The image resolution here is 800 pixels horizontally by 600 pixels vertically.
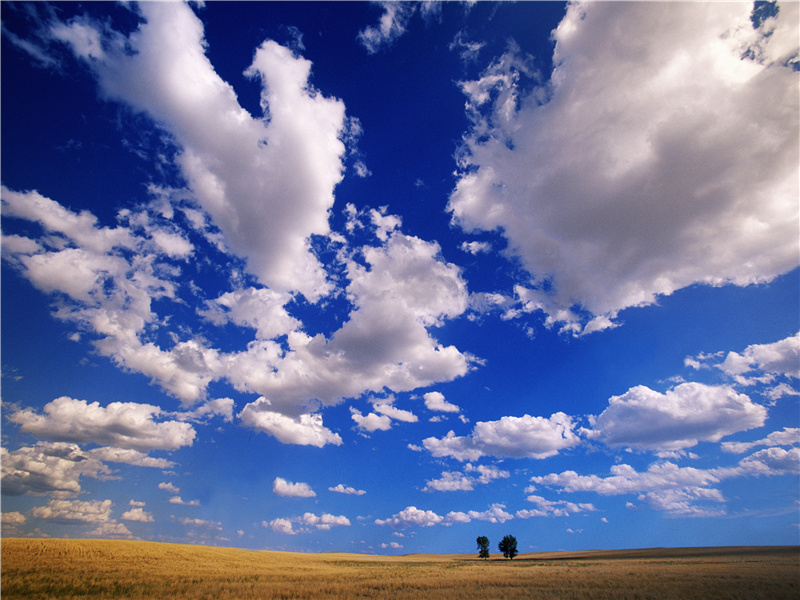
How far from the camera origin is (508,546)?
91.1 m

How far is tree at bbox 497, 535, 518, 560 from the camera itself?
90562mm

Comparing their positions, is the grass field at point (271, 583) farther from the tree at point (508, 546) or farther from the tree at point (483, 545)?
the tree at point (483, 545)

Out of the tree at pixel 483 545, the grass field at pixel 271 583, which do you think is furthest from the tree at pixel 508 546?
the grass field at pixel 271 583

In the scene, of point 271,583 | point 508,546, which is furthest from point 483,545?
point 271,583

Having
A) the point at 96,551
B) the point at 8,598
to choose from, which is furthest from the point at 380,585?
the point at 96,551

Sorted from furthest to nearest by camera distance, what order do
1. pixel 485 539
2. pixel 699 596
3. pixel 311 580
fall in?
pixel 485 539, pixel 311 580, pixel 699 596

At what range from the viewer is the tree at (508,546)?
90562 millimetres

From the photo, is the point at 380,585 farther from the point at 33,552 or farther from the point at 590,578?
the point at 33,552

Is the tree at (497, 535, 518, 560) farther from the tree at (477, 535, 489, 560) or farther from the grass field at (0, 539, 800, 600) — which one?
the grass field at (0, 539, 800, 600)

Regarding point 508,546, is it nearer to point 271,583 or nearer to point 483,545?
point 483,545

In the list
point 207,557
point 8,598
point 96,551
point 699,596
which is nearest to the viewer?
point 8,598

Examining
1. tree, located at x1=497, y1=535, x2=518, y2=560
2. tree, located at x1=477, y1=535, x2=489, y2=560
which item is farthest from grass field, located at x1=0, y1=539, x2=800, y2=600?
tree, located at x1=477, y1=535, x2=489, y2=560

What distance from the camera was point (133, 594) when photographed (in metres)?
23.1

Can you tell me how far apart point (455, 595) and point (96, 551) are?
38.3 meters
